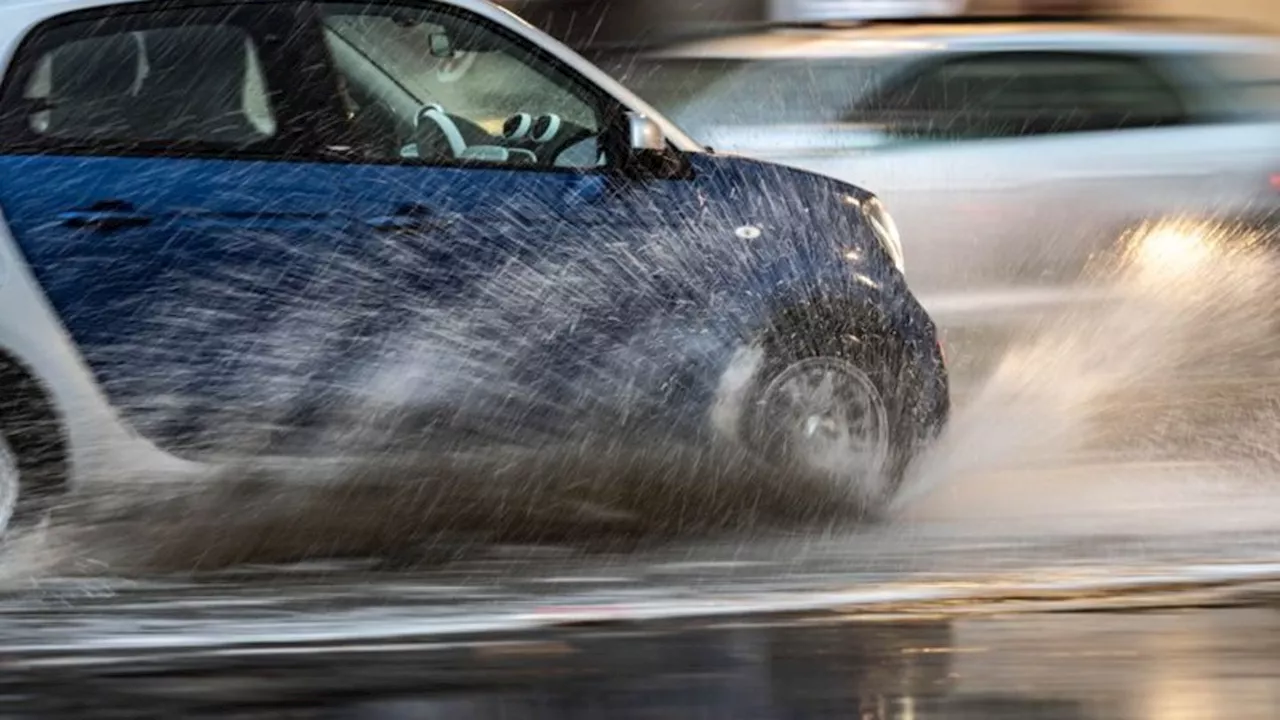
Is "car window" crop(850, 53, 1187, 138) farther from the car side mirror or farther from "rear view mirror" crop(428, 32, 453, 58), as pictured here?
"rear view mirror" crop(428, 32, 453, 58)

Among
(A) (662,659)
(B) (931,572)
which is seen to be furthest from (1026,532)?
(A) (662,659)

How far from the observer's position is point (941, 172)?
7914mm

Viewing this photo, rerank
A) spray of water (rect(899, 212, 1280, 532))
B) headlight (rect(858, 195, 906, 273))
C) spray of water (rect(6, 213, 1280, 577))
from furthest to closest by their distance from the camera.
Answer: spray of water (rect(899, 212, 1280, 532)) < headlight (rect(858, 195, 906, 273)) < spray of water (rect(6, 213, 1280, 577))

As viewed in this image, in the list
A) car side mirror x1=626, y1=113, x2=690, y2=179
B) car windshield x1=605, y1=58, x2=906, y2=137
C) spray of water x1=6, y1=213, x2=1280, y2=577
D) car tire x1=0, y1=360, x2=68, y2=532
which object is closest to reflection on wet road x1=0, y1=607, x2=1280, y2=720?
car tire x1=0, y1=360, x2=68, y2=532

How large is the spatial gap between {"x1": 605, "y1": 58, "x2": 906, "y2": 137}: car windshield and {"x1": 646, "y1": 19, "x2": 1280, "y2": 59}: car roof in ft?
0.16

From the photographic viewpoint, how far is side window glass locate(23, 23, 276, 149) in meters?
5.27

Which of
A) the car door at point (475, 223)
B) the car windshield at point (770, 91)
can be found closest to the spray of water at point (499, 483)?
the car door at point (475, 223)

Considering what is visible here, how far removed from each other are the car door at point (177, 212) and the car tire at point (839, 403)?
4.21 feet

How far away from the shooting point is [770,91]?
26.2ft

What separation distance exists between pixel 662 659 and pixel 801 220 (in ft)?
5.37

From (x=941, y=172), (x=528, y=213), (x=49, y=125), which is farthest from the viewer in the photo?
(x=941, y=172)

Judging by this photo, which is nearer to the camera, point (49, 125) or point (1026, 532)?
point (49, 125)

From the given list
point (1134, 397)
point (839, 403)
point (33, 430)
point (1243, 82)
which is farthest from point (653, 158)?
point (1243, 82)

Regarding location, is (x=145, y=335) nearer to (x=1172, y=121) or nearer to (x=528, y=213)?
(x=528, y=213)
